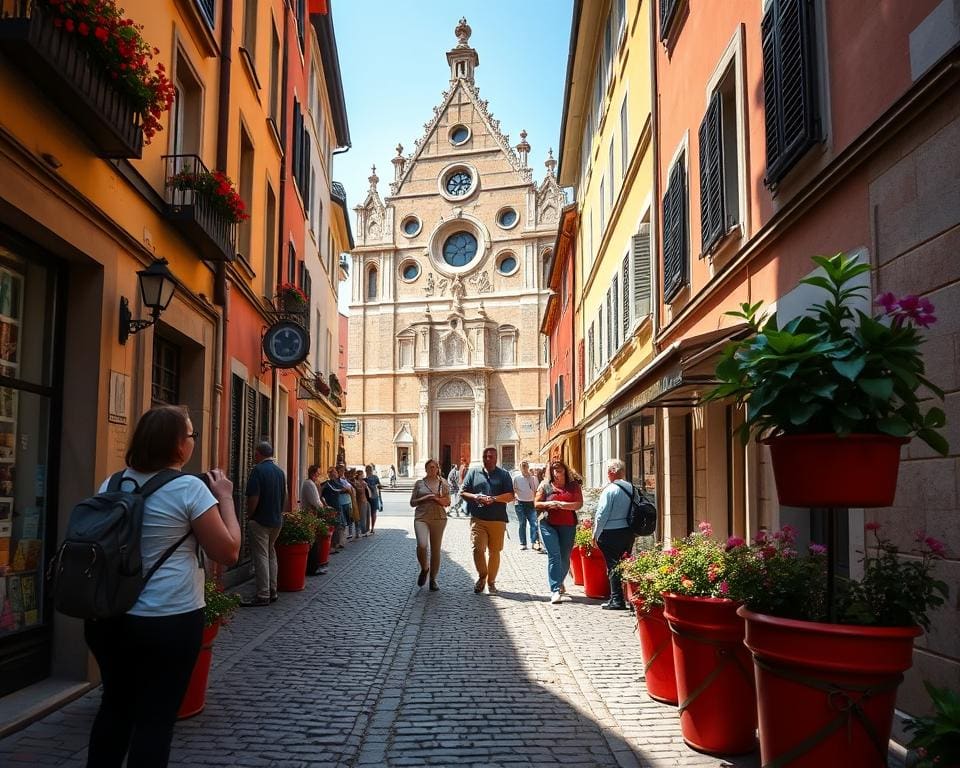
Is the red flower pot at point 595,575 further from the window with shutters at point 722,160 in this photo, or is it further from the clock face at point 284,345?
the clock face at point 284,345

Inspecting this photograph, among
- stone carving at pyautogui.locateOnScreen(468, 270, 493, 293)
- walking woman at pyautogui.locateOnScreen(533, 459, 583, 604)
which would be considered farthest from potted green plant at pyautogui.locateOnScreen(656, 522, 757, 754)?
stone carving at pyautogui.locateOnScreen(468, 270, 493, 293)

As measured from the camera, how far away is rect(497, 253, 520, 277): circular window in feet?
164

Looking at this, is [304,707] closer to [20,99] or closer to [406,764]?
[406,764]

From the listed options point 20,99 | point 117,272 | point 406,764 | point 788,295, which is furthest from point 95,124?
point 788,295

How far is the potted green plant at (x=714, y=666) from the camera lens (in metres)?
4.68

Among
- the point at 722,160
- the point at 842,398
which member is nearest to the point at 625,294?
the point at 722,160

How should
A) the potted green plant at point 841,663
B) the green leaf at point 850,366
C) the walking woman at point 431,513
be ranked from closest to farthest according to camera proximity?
1. the green leaf at point 850,366
2. the potted green plant at point 841,663
3. the walking woman at point 431,513

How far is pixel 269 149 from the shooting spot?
1395 cm

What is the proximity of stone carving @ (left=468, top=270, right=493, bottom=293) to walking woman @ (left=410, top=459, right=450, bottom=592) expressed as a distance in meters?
39.5

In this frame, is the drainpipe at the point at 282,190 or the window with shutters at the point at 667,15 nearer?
the window with shutters at the point at 667,15

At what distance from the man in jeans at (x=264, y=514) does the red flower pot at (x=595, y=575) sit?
12.4 ft

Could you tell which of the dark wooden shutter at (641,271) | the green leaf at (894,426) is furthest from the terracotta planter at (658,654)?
the dark wooden shutter at (641,271)

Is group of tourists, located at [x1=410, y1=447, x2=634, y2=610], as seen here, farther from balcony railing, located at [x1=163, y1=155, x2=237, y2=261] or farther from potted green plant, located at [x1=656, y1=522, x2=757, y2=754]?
potted green plant, located at [x1=656, y1=522, x2=757, y2=754]

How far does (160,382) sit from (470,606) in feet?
14.0
